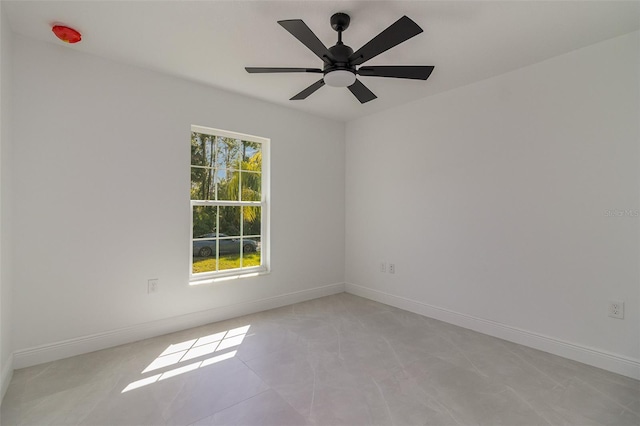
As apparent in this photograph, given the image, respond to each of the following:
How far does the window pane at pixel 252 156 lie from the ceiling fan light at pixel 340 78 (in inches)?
69.8

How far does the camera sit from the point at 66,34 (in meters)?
2.24

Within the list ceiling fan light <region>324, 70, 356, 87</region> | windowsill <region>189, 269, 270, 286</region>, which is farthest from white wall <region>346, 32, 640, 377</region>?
windowsill <region>189, 269, 270, 286</region>

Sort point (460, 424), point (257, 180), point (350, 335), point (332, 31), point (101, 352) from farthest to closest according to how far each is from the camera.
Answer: point (257, 180) → point (350, 335) → point (101, 352) → point (332, 31) → point (460, 424)

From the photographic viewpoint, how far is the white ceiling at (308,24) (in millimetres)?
2035

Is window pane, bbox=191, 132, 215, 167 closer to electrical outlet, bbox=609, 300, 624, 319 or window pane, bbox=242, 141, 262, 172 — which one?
window pane, bbox=242, 141, 262, 172

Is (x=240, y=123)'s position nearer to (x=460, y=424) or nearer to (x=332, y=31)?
(x=332, y=31)

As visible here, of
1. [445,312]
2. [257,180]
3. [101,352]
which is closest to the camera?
[101,352]

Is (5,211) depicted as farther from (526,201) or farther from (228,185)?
(526,201)

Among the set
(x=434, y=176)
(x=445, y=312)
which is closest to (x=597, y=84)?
(x=434, y=176)

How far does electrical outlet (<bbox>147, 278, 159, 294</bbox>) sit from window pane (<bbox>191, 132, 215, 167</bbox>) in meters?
1.23

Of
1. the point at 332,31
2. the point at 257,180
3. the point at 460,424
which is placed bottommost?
the point at 460,424

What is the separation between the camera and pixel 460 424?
1.76 metres

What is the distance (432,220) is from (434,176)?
499 millimetres

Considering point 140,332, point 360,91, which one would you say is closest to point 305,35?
point 360,91
